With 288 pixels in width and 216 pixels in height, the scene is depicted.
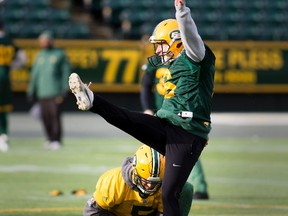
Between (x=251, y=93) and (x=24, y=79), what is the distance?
19.8ft

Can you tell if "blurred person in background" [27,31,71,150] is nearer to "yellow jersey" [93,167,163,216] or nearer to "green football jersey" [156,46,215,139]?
"yellow jersey" [93,167,163,216]

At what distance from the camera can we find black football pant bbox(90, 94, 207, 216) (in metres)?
7.33

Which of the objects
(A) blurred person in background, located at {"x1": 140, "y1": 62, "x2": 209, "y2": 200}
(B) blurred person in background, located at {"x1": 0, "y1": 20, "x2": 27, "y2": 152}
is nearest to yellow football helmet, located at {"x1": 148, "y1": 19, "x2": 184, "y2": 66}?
(A) blurred person in background, located at {"x1": 140, "y1": 62, "x2": 209, "y2": 200}

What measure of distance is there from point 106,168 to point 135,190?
6.76 meters

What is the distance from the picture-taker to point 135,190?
7586 mm

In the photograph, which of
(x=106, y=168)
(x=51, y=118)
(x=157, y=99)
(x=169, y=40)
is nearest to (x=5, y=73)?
(x=51, y=118)

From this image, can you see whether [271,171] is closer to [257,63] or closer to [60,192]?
[60,192]

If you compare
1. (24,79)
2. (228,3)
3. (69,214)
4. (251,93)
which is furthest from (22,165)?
(228,3)

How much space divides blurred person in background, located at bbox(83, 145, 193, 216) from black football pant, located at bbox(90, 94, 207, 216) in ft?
0.37

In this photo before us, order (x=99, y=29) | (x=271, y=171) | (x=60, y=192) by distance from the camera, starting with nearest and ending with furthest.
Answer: (x=60, y=192) → (x=271, y=171) → (x=99, y=29)

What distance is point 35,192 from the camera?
11.6 m

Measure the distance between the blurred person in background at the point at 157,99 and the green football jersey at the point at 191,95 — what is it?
3360mm

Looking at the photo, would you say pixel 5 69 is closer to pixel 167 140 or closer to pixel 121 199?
pixel 121 199

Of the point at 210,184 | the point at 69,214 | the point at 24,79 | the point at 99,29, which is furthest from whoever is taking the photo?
A: the point at 99,29
